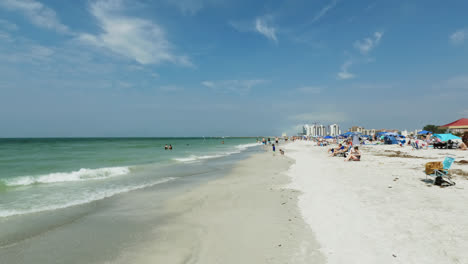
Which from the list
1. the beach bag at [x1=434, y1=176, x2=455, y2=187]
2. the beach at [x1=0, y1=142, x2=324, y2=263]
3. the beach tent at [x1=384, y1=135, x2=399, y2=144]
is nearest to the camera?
the beach at [x1=0, y1=142, x2=324, y2=263]

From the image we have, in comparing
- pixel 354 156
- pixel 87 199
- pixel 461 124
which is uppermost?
pixel 461 124

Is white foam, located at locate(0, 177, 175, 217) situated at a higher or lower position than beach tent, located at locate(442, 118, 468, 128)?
lower

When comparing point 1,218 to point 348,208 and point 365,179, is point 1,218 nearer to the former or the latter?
point 348,208

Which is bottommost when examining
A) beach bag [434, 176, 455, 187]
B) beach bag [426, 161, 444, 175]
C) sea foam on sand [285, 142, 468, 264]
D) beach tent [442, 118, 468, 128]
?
sea foam on sand [285, 142, 468, 264]

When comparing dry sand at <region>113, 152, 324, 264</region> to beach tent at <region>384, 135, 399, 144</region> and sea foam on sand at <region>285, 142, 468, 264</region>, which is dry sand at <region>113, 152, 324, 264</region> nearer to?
sea foam on sand at <region>285, 142, 468, 264</region>

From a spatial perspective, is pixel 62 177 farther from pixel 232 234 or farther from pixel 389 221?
pixel 389 221

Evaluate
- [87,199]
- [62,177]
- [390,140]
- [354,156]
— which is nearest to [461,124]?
[390,140]

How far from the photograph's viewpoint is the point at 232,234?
4.83 m

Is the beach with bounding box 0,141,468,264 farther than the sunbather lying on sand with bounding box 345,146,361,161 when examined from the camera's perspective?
No

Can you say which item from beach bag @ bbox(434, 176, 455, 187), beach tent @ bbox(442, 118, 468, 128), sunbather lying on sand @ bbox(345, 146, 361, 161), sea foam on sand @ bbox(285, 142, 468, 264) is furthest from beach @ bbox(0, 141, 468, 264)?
beach tent @ bbox(442, 118, 468, 128)

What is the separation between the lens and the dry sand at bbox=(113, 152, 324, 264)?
12.8 feet

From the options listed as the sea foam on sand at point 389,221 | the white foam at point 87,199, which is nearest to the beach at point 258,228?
the sea foam on sand at point 389,221

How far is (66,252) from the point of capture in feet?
14.2

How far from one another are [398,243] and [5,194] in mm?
13320
